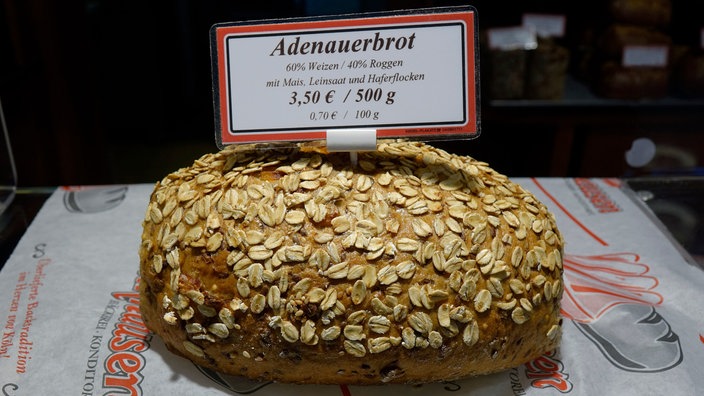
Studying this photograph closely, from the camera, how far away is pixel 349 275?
→ 3.41 feet

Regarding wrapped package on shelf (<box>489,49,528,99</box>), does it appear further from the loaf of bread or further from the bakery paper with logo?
the bakery paper with logo

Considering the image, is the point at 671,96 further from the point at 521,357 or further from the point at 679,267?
the point at 521,357

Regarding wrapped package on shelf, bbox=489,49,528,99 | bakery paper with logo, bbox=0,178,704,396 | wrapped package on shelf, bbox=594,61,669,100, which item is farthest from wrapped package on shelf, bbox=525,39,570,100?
bakery paper with logo, bbox=0,178,704,396

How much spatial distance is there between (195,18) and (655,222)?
1.74 meters

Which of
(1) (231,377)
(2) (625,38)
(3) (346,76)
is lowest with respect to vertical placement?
(1) (231,377)

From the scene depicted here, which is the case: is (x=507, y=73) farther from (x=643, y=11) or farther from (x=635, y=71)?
(x=643, y=11)

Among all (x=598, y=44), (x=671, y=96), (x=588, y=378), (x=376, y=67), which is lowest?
(x=588, y=378)

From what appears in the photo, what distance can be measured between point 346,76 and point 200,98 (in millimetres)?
1762

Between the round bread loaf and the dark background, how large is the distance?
118 cm

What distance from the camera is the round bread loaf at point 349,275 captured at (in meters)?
1.05

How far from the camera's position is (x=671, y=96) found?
2469mm

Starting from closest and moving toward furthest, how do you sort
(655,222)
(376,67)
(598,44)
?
(376,67) → (655,222) → (598,44)

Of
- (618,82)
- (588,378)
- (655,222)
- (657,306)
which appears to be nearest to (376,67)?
(588,378)

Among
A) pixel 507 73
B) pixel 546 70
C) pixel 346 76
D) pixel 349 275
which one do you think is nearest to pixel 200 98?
pixel 507 73
